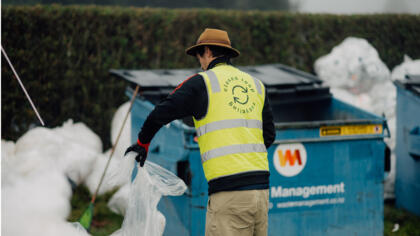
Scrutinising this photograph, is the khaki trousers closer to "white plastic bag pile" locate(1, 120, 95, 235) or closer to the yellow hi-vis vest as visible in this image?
the yellow hi-vis vest

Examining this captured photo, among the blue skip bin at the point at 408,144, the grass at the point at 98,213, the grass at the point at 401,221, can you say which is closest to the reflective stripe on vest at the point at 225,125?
the grass at the point at 98,213

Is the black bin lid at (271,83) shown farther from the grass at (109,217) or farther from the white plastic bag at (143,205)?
the white plastic bag at (143,205)

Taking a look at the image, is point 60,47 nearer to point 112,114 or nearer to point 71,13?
point 71,13

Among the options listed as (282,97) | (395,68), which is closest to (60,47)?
(282,97)

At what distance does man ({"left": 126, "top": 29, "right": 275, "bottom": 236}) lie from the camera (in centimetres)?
237

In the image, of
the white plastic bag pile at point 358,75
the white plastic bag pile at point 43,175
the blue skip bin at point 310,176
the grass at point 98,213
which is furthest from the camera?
the white plastic bag pile at point 358,75

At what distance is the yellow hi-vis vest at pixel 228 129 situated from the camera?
7.82 ft

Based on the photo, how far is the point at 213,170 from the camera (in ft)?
7.91

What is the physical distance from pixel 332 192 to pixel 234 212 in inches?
63.3

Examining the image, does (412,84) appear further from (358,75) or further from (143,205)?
(143,205)

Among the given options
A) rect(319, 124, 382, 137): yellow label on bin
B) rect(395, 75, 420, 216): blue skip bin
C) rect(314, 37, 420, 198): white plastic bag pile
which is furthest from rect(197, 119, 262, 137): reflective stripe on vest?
rect(314, 37, 420, 198): white plastic bag pile

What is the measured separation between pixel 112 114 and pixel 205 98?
435 cm

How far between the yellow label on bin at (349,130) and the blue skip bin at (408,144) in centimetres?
123

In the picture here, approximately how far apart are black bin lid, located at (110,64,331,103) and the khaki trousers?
1.99m
